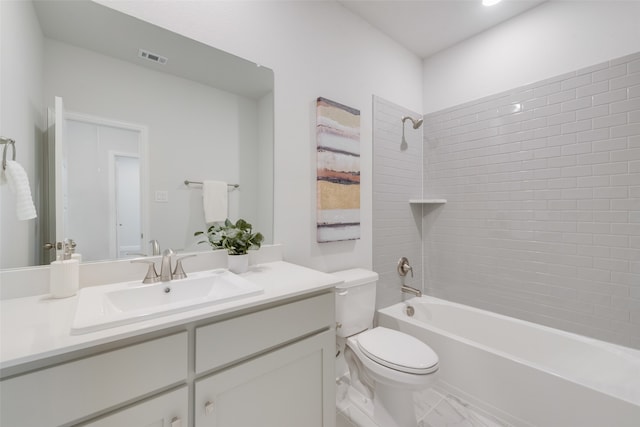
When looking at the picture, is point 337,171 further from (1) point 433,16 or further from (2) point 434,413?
(2) point 434,413

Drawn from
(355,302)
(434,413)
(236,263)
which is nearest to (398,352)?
(355,302)

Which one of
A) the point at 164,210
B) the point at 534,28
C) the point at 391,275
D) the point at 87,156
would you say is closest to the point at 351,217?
the point at 391,275

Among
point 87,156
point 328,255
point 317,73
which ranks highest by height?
point 317,73

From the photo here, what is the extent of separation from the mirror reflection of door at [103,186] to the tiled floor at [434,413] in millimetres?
1468

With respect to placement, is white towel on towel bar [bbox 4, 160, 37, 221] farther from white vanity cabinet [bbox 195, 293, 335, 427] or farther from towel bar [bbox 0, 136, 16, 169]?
white vanity cabinet [bbox 195, 293, 335, 427]

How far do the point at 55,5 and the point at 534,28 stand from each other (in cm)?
269

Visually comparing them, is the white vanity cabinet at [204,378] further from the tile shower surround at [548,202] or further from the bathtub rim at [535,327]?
the tile shower surround at [548,202]

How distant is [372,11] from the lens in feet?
6.18

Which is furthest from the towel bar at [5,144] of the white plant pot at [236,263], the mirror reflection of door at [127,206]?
the white plant pot at [236,263]

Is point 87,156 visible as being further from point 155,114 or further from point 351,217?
point 351,217

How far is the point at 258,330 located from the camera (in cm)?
92

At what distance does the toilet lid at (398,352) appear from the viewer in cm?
128

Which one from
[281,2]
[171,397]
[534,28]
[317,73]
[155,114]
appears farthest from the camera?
[534,28]

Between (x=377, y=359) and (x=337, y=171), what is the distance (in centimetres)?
112
